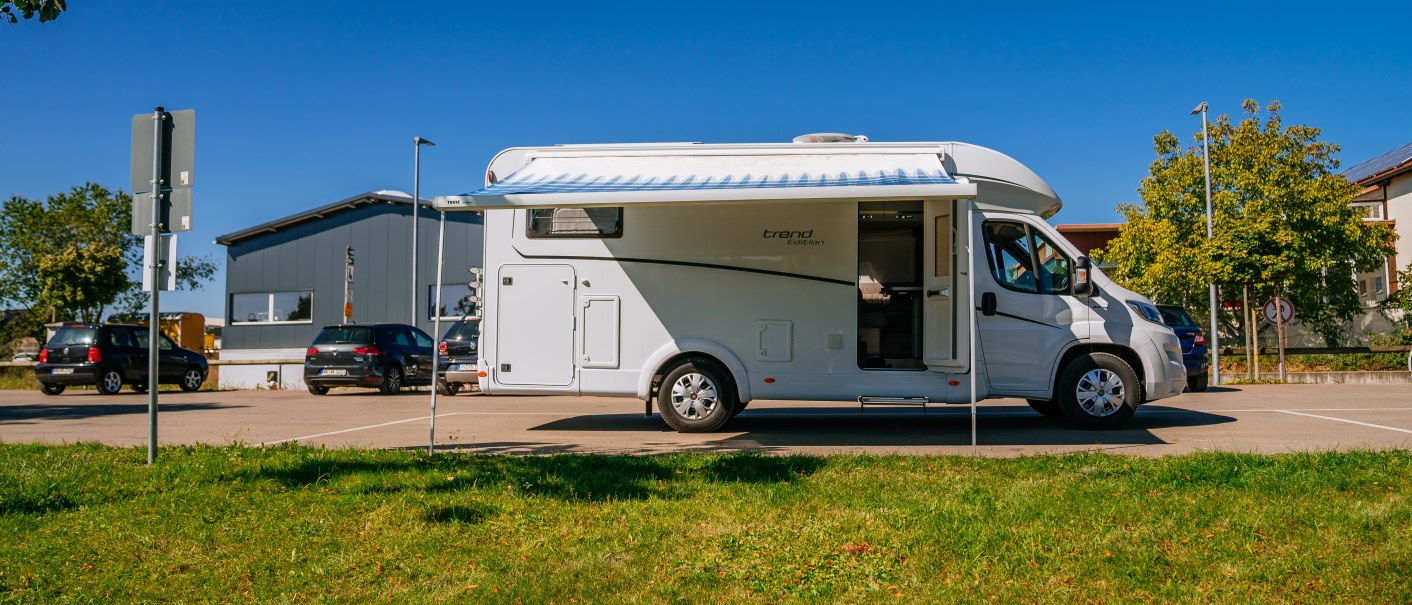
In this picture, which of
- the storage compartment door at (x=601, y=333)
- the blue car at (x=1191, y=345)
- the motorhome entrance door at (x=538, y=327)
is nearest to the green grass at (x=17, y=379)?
the motorhome entrance door at (x=538, y=327)

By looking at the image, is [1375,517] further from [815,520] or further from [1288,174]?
[1288,174]

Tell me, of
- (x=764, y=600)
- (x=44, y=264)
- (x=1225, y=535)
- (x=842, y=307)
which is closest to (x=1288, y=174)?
(x=842, y=307)

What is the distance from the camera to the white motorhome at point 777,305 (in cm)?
953

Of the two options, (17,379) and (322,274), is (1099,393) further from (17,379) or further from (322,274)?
(322,274)

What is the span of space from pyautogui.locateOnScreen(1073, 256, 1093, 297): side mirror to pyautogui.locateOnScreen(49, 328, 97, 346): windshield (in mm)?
19315

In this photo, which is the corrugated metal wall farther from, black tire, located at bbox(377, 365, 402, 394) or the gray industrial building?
black tire, located at bbox(377, 365, 402, 394)

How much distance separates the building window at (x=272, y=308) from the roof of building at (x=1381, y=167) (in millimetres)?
38049

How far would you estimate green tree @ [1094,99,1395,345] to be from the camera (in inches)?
987

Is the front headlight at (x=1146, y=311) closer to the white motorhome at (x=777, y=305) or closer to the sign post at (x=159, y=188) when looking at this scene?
the white motorhome at (x=777, y=305)

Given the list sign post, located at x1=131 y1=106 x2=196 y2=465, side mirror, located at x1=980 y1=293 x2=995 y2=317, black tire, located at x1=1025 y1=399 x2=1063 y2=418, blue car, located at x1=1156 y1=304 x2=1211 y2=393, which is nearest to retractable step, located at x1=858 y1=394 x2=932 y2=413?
side mirror, located at x1=980 y1=293 x2=995 y2=317

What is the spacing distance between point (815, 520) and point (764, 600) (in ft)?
3.61

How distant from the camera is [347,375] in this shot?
18328mm

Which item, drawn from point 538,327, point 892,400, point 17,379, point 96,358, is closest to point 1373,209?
point 892,400

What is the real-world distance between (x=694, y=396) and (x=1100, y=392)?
13.5 feet
